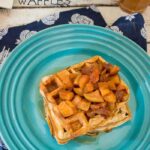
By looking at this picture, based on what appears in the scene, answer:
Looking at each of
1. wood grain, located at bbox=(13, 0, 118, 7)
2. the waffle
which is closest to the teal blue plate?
the waffle

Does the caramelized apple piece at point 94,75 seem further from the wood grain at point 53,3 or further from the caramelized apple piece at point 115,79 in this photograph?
the wood grain at point 53,3

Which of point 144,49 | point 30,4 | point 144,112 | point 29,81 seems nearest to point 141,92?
point 144,112

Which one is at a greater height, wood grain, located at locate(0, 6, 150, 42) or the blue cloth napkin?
wood grain, located at locate(0, 6, 150, 42)

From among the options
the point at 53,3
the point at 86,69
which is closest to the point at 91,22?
the point at 53,3

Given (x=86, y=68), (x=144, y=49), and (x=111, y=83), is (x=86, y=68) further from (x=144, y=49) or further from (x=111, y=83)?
(x=144, y=49)

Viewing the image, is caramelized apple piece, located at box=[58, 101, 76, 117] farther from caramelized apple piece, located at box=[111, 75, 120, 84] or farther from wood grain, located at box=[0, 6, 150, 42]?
wood grain, located at box=[0, 6, 150, 42]

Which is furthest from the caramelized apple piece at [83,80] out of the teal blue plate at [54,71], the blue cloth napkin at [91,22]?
the blue cloth napkin at [91,22]
